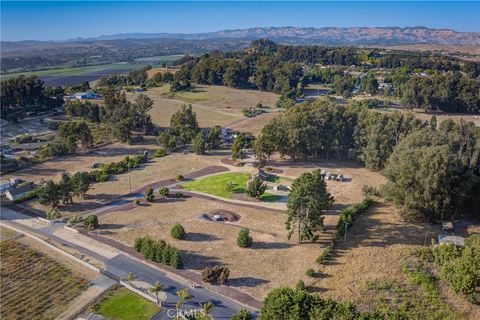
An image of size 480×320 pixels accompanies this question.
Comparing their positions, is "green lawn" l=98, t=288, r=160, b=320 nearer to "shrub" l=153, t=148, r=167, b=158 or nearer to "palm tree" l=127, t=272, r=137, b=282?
"palm tree" l=127, t=272, r=137, b=282

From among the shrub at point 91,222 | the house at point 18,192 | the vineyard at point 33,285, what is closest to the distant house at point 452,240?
the vineyard at point 33,285

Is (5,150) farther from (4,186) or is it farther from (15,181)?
(4,186)

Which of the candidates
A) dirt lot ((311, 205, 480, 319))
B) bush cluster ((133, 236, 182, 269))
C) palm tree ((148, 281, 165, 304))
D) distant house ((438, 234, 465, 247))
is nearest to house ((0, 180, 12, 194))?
bush cluster ((133, 236, 182, 269))

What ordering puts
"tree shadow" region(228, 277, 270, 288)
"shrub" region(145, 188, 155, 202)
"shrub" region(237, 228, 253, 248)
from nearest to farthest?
"tree shadow" region(228, 277, 270, 288) < "shrub" region(237, 228, 253, 248) < "shrub" region(145, 188, 155, 202)

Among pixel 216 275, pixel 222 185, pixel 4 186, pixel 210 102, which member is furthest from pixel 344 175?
pixel 210 102

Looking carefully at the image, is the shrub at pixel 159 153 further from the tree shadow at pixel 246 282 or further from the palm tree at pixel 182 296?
the palm tree at pixel 182 296

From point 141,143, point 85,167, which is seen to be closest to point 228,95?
point 141,143

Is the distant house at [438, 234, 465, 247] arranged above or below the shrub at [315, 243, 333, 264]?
above
